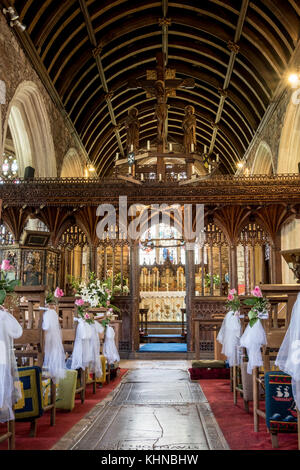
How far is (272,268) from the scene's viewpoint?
969 centimetres

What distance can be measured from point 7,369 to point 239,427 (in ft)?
6.42

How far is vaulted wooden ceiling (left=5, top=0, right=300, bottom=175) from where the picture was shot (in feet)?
29.4

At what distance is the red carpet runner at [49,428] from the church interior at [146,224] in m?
0.02

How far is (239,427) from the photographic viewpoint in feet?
11.3

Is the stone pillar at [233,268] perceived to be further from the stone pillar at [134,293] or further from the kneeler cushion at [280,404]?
the kneeler cushion at [280,404]

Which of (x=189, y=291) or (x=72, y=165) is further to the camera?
(x=72, y=165)

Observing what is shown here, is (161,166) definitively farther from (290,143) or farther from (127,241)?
(290,143)

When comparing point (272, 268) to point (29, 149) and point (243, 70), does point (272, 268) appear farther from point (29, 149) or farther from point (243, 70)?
point (29, 149)

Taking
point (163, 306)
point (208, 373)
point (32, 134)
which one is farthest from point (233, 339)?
point (32, 134)

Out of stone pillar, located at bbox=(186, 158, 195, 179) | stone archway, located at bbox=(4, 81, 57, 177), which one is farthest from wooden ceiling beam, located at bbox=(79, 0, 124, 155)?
stone pillar, located at bbox=(186, 158, 195, 179)

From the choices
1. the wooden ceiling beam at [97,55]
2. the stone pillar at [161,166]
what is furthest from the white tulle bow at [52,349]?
the wooden ceiling beam at [97,55]

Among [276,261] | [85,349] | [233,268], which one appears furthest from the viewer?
[276,261]

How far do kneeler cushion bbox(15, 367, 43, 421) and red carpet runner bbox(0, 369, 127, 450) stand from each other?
6.1 inches

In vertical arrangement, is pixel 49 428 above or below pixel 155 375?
above
